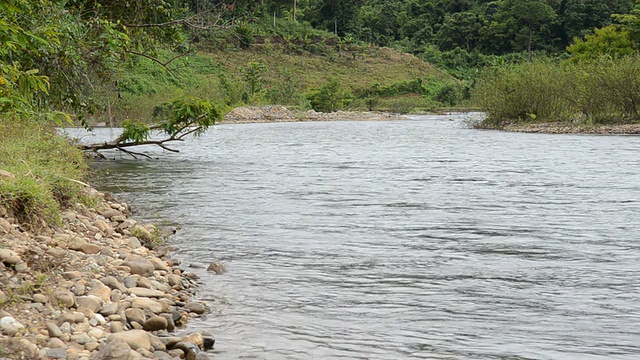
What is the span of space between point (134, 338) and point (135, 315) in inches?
26.1

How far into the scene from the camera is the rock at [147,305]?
596cm

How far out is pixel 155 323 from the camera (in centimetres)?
571

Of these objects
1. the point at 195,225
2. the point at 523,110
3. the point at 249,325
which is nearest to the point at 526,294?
the point at 249,325

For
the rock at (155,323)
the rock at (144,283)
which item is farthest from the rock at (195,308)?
the rock at (155,323)

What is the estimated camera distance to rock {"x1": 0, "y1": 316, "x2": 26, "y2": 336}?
4.58 meters

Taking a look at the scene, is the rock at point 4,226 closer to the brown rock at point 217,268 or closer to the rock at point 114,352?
the rock at point 114,352

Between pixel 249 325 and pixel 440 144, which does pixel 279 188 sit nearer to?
pixel 249 325

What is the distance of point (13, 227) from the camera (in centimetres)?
638

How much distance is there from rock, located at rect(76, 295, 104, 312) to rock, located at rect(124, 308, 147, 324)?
21 centimetres

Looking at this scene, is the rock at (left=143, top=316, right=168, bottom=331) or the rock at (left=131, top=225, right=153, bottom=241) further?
the rock at (left=131, top=225, right=153, bottom=241)

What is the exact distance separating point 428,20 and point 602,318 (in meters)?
120

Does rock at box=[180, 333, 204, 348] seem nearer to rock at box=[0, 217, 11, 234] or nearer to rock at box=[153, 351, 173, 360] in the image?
rock at box=[153, 351, 173, 360]

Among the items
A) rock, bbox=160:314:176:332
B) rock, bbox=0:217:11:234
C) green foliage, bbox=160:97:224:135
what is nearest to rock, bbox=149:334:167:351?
rock, bbox=160:314:176:332

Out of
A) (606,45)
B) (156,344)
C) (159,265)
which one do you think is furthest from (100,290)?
(606,45)
